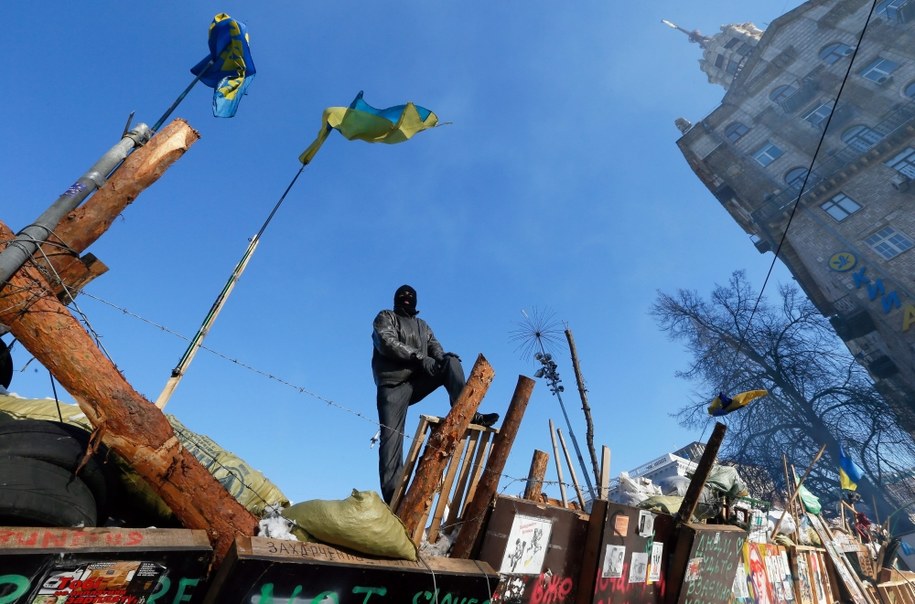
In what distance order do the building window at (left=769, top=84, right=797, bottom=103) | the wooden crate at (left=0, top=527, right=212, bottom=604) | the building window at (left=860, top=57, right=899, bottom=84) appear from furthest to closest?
the building window at (left=769, top=84, right=797, bottom=103) → the building window at (left=860, top=57, right=899, bottom=84) → the wooden crate at (left=0, top=527, right=212, bottom=604)

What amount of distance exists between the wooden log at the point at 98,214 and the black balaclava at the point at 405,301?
311cm

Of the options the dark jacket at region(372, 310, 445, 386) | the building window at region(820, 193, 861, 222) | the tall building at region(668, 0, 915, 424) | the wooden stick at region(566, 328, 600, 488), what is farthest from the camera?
the building window at region(820, 193, 861, 222)

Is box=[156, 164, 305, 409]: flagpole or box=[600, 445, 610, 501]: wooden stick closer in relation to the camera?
box=[156, 164, 305, 409]: flagpole

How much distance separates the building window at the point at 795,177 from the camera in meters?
35.3

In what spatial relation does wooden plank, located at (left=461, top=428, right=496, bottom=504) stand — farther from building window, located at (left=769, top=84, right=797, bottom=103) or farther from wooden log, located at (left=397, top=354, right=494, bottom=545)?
building window, located at (left=769, top=84, right=797, bottom=103)

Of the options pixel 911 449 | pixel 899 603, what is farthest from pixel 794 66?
pixel 899 603

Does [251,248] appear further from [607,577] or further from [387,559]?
A: [607,577]

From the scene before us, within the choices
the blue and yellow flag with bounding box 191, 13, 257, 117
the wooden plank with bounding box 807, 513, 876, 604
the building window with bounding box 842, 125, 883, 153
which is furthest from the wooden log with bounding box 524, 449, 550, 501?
the building window with bounding box 842, 125, 883, 153

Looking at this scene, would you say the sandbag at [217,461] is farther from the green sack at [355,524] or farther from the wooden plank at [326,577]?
the wooden plank at [326,577]

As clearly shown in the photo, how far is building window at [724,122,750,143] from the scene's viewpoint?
4284 centimetres

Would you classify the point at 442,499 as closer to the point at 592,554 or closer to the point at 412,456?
the point at 412,456

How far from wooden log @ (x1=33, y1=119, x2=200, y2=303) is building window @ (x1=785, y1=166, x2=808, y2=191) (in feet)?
142

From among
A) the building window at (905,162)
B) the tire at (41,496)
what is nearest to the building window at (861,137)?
the building window at (905,162)

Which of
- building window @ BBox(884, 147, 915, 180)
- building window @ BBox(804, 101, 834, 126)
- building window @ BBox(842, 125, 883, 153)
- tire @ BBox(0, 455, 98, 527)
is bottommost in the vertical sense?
tire @ BBox(0, 455, 98, 527)
